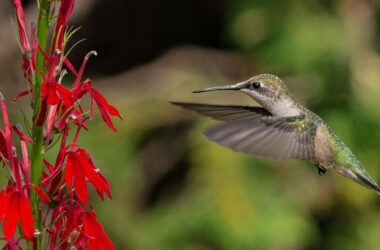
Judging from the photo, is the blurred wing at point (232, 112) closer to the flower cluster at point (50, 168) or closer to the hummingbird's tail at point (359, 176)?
the hummingbird's tail at point (359, 176)

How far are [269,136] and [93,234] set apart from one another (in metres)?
0.73

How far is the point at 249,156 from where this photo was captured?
127 inches

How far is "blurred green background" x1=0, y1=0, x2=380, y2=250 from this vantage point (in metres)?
3.10

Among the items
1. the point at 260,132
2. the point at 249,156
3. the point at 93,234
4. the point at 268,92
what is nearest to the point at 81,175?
the point at 93,234

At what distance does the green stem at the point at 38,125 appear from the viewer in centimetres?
121

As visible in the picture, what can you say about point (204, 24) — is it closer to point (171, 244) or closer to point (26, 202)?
point (171, 244)

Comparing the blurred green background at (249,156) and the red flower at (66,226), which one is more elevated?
the red flower at (66,226)

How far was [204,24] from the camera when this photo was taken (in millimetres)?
4766

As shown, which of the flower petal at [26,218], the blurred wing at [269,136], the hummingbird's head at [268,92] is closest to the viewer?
the flower petal at [26,218]

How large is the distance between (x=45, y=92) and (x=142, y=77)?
2790 mm

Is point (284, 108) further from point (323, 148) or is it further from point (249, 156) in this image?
point (249, 156)

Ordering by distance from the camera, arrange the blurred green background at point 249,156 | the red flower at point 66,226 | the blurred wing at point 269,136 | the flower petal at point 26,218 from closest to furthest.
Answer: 1. the flower petal at point 26,218
2. the red flower at point 66,226
3. the blurred wing at point 269,136
4. the blurred green background at point 249,156

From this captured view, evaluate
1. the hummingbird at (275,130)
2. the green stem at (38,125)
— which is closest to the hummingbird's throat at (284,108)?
the hummingbird at (275,130)

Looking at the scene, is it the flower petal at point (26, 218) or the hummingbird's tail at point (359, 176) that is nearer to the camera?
the flower petal at point (26, 218)
